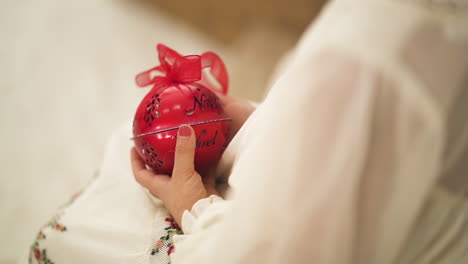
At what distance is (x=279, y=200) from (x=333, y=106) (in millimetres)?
107

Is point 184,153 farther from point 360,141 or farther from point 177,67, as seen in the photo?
point 360,141

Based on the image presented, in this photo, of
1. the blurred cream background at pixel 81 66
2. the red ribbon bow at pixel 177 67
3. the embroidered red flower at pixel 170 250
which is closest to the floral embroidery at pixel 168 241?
the embroidered red flower at pixel 170 250

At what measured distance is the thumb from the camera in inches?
18.9

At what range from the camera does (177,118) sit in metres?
0.50

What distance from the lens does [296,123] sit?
0.30 metres

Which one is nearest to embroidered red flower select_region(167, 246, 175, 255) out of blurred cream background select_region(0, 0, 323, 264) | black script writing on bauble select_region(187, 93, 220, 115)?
black script writing on bauble select_region(187, 93, 220, 115)

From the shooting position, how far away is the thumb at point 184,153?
48 centimetres

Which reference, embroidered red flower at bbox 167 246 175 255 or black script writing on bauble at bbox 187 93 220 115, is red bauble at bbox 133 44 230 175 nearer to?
black script writing on bauble at bbox 187 93 220 115

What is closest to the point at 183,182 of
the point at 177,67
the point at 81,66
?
the point at 177,67

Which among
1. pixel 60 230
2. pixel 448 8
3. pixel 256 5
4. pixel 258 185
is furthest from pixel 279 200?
pixel 256 5

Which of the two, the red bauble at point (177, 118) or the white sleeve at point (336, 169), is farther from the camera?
the red bauble at point (177, 118)

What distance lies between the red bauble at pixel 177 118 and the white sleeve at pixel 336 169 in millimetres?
201

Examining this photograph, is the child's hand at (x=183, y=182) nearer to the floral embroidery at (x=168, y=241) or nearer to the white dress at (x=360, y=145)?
the floral embroidery at (x=168, y=241)

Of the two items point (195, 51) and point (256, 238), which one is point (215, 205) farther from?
point (195, 51)
